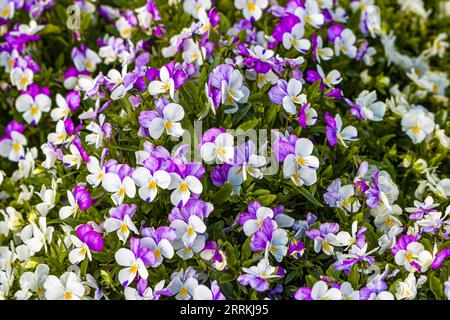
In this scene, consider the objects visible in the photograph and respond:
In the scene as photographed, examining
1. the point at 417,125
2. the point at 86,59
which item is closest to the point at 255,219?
the point at 417,125

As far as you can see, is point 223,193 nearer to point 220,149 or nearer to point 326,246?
point 220,149

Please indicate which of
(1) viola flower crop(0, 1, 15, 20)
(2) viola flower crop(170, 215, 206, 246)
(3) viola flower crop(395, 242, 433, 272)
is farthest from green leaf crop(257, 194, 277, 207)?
(1) viola flower crop(0, 1, 15, 20)

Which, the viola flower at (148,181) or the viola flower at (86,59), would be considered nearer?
the viola flower at (148,181)

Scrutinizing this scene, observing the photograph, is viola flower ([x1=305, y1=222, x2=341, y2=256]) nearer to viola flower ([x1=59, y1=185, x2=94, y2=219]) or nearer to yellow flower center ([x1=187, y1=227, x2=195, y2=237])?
yellow flower center ([x1=187, y1=227, x2=195, y2=237])

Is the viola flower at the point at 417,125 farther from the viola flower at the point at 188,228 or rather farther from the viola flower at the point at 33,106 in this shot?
the viola flower at the point at 33,106

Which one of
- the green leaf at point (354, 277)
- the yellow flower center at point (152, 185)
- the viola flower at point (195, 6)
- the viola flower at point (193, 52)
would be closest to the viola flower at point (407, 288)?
the green leaf at point (354, 277)
